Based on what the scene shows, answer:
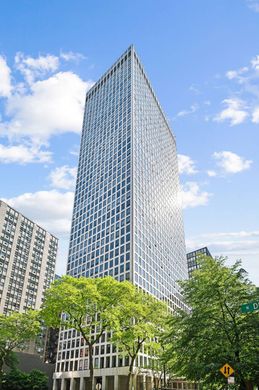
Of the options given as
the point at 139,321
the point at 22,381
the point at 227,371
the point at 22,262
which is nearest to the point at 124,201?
the point at 22,381

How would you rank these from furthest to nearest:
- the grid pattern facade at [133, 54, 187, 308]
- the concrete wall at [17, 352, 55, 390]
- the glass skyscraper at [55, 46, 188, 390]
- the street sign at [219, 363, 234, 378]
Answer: the grid pattern facade at [133, 54, 187, 308], the concrete wall at [17, 352, 55, 390], the glass skyscraper at [55, 46, 188, 390], the street sign at [219, 363, 234, 378]

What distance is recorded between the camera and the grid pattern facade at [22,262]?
10819 cm

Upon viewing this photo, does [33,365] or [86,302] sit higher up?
[86,302]

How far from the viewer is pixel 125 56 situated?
125812 millimetres

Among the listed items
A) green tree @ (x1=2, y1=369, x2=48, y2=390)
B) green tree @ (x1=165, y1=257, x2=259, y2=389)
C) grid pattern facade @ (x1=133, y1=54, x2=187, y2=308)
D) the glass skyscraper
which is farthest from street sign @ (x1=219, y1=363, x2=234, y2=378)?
green tree @ (x1=2, y1=369, x2=48, y2=390)

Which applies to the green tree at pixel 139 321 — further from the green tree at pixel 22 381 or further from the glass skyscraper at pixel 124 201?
the green tree at pixel 22 381

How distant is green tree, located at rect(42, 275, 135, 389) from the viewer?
37188 millimetres

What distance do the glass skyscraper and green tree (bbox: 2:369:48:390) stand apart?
10.5 m

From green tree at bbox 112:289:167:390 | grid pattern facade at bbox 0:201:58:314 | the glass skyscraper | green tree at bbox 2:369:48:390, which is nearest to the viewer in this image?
green tree at bbox 112:289:167:390

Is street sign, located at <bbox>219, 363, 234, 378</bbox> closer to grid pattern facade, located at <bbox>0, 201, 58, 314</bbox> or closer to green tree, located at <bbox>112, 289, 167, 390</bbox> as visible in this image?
green tree, located at <bbox>112, 289, 167, 390</bbox>

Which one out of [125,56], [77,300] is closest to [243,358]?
[77,300]

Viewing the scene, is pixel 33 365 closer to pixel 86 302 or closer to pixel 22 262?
pixel 22 262

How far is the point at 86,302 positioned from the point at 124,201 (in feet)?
177

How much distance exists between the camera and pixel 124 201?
91.2 m
